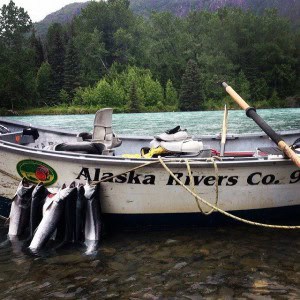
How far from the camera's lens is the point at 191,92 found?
242ft

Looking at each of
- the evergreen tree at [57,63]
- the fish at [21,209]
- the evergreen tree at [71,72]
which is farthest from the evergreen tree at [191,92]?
the fish at [21,209]

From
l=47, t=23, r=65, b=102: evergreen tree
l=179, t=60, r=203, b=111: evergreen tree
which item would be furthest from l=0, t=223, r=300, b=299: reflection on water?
l=47, t=23, r=65, b=102: evergreen tree

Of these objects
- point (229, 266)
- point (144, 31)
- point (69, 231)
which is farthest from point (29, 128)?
point (144, 31)

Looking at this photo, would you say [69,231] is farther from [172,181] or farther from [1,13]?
[1,13]

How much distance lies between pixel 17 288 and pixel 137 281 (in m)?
1.58

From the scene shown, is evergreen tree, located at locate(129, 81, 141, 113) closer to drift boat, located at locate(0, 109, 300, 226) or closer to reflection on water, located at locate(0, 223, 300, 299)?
drift boat, located at locate(0, 109, 300, 226)

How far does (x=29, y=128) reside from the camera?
10109 mm

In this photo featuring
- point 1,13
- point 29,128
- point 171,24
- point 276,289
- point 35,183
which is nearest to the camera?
point 276,289

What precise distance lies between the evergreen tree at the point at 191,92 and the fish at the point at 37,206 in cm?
6529

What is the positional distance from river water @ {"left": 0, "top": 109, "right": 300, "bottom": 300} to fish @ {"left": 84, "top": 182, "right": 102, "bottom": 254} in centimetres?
23

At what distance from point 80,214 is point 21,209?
112 cm

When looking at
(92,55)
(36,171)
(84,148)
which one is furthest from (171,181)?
(92,55)

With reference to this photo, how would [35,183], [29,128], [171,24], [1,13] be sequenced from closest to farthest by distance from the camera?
[35,183], [29,128], [1,13], [171,24]

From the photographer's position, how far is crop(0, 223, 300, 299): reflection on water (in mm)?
5266
